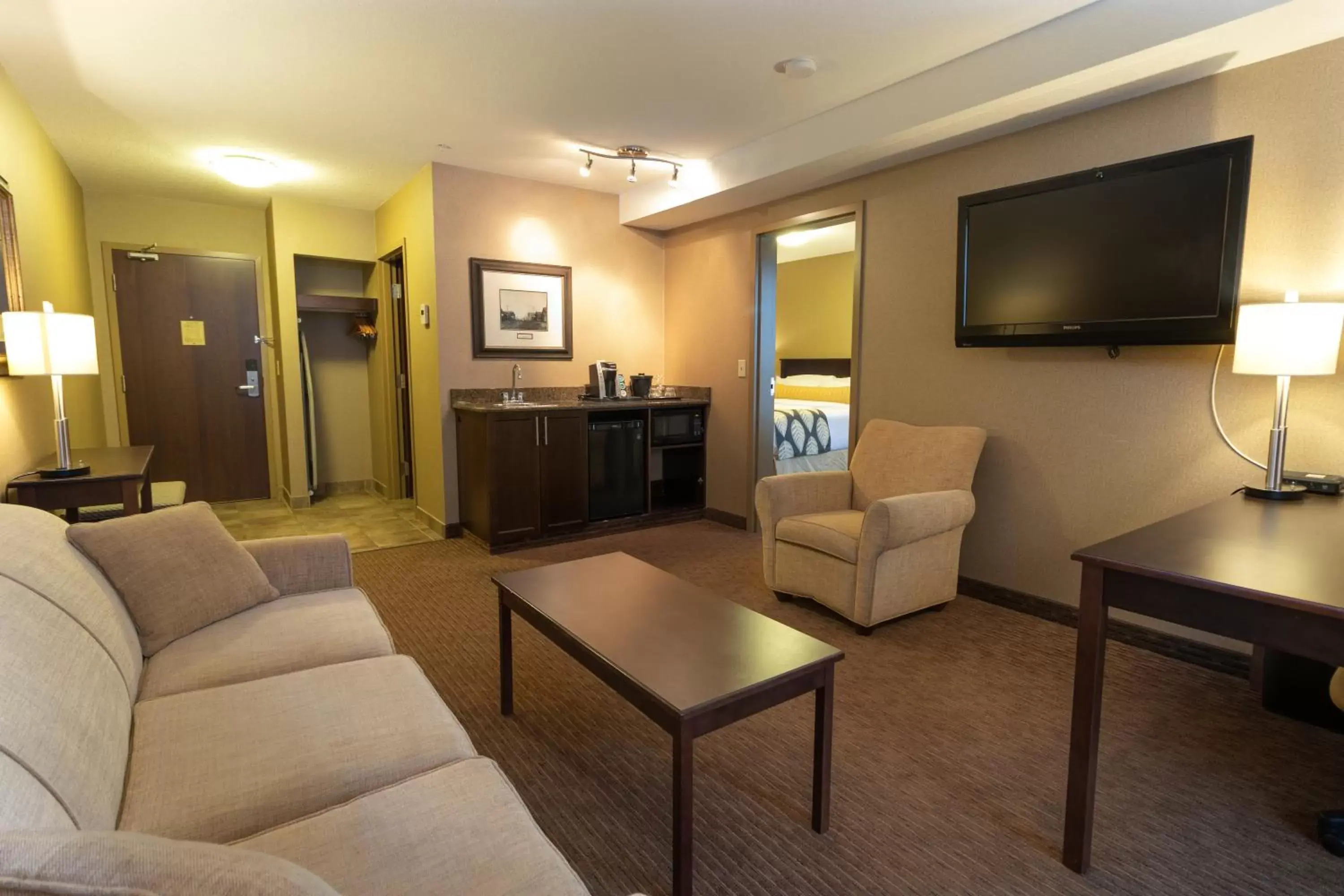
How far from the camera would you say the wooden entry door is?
5180 mm

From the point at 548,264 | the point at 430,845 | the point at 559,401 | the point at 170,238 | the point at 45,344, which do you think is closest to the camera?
the point at 430,845

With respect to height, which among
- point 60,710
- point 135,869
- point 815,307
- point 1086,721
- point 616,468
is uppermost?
point 815,307

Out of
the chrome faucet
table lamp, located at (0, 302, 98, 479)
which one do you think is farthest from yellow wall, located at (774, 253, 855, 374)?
Answer: table lamp, located at (0, 302, 98, 479)

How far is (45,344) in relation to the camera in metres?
2.58

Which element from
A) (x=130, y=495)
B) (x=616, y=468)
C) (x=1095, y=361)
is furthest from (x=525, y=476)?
(x=1095, y=361)

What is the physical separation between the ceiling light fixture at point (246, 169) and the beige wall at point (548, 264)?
1077 mm

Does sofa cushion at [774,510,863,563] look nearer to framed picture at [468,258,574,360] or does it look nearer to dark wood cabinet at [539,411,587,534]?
dark wood cabinet at [539,411,587,534]

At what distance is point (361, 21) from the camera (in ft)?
8.26

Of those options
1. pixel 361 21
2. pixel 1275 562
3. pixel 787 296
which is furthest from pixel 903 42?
pixel 787 296

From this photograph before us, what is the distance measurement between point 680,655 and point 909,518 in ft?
4.90

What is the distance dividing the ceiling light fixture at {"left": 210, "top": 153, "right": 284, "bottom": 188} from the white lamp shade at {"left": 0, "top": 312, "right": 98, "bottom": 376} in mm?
1838

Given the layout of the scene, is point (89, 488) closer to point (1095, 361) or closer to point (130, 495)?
point (130, 495)

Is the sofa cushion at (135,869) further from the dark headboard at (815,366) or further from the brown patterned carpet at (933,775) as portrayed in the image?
the dark headboard at (815,366)

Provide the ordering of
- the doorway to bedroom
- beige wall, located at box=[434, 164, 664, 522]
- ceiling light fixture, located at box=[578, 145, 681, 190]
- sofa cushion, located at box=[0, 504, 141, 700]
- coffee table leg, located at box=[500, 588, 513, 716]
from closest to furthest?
1. sofa cushion, located at box=[0, 504, 141, 700]
2. coffee table leg, located at box=[500, 588, 513, 716]
3. ceiling light fixture, located at box=[578, 145, 681, 190]
4. the doorway to bedroom
5. beige wall, located at box=[434, 164, 664, 522]
